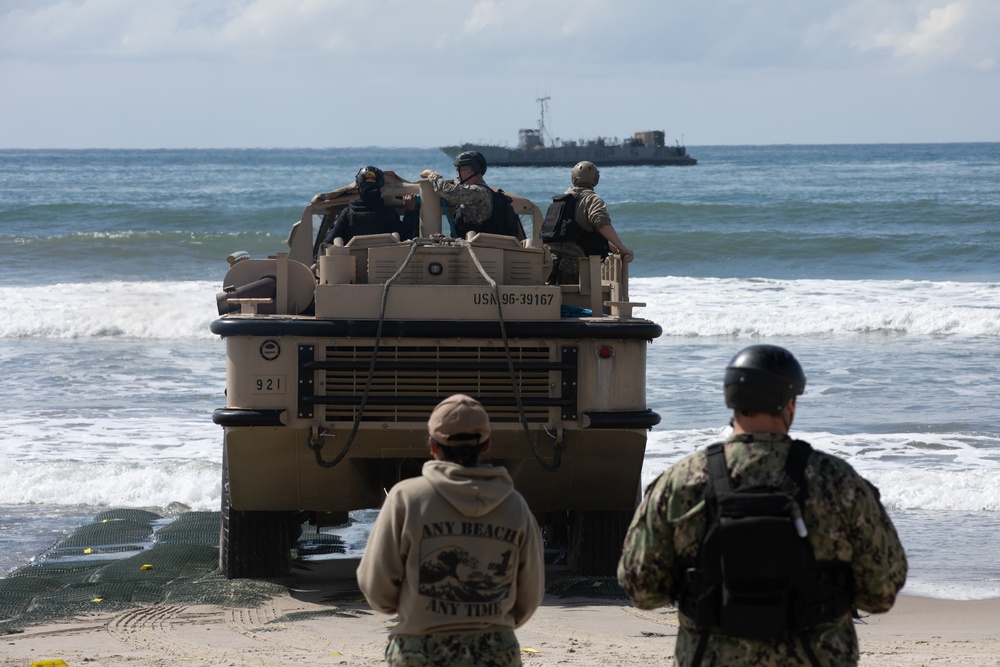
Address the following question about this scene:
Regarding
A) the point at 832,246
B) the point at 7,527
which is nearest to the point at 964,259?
the point at 832,246

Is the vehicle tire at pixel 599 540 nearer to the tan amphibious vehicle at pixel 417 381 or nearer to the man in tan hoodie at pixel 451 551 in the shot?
the tan amphibious vehicle at pixel 417 381

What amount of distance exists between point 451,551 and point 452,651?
0.23 meters

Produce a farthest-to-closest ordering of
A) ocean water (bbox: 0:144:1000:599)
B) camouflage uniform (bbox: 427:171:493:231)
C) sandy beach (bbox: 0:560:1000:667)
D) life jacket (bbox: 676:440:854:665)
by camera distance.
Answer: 1. ocean water (bbox: 0:144:1000:599)
2. camouflage uniform (bbox: 427:171:493:231)
3. sandy beach (bbox: 0:560:1000:667)
4. life jacket (bbox: 676:440:854:665)

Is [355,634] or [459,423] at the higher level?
[459,423]

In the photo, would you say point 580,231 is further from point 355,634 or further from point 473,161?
point 355,634

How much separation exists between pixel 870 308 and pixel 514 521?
1852cm

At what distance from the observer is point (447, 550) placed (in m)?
3.33

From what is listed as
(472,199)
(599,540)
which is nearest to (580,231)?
(472,199)

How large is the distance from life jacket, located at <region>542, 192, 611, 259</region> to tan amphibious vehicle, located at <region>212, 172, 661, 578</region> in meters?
1.11

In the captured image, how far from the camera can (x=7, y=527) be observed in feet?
28.4

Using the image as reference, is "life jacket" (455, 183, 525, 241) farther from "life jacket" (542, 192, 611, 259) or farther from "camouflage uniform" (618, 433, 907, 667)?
"camouflage uniform" (618, 433, 907, 667)

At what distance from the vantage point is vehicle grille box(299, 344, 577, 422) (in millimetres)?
6176

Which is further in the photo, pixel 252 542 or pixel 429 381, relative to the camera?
pixel 252 542

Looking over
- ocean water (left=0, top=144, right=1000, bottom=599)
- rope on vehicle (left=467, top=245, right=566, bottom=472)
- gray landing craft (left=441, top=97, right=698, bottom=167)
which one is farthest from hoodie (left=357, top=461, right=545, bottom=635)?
gray landing craft (left=441, top=97, right=698, bottom=167)
